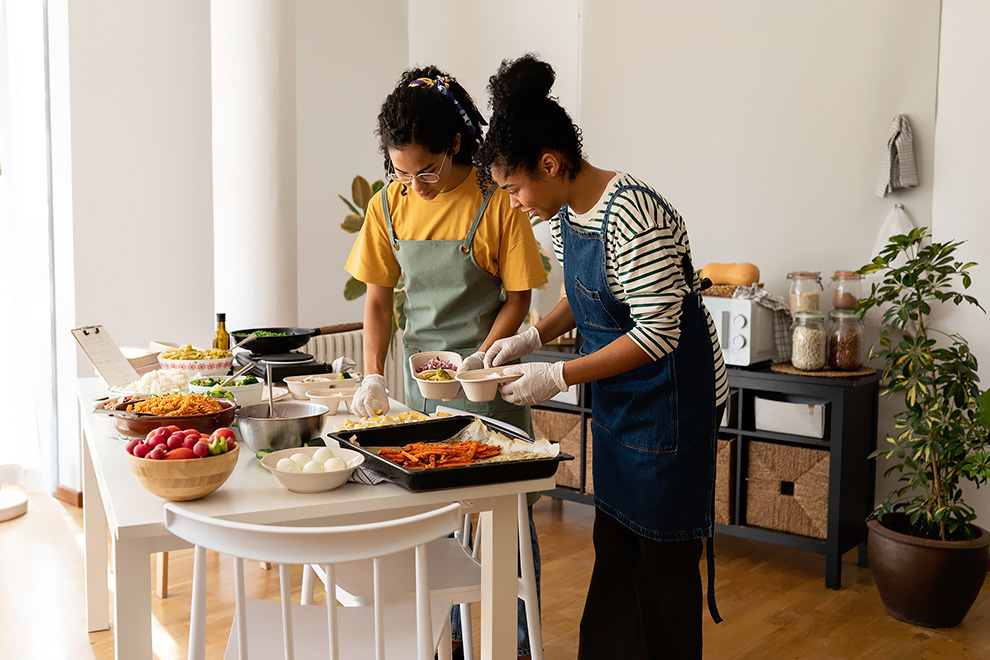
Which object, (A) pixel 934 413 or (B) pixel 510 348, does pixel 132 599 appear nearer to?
(B) pixel 510 348

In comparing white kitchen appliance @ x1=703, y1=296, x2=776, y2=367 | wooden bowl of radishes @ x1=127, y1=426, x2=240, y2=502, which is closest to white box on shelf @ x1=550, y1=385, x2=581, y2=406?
white kitchen appliance @ x1=703, y1=296, x2=776, y2=367

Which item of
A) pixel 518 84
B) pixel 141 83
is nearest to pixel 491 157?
pixel 518 84

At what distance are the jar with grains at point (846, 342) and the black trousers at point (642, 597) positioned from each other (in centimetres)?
163

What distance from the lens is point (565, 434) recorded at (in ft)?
12.8

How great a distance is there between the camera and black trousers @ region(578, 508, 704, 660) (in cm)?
193

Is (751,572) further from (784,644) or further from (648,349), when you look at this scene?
(648,349)

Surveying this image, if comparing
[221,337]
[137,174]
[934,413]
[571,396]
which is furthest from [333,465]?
[137,174]

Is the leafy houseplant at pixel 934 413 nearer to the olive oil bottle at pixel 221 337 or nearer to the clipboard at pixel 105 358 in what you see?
the olive oil bottle at pixel 221 337

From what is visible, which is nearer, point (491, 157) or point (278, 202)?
point (491, 157)

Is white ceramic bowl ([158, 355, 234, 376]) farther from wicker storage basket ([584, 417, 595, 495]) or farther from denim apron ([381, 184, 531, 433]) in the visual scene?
wicker storage basket ([584, 417, 595, 495])

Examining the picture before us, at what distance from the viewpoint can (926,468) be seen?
3.03 m

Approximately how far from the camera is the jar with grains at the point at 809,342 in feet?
10.8

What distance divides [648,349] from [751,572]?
1989 millimetres

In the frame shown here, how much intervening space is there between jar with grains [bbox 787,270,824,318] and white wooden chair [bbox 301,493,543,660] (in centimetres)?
187
